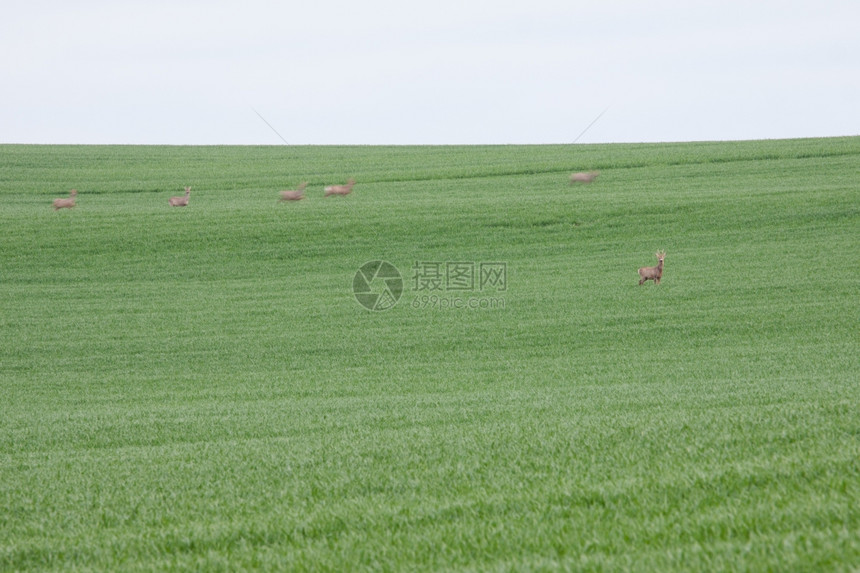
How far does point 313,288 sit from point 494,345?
301 inches

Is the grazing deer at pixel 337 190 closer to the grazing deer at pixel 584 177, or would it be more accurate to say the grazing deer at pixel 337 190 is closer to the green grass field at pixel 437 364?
the green grass field at pixel 437 364

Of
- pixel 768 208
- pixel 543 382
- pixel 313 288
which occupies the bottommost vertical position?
pixel 543 382

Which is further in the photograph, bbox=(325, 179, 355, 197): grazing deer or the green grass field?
bbox=(325, 179, 355, 197): grazing deer

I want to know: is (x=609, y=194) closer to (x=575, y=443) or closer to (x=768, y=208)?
(x=768, y=208)

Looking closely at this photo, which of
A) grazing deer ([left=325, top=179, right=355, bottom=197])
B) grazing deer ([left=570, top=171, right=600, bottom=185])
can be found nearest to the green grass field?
grazing deer ([left=570, top=171, right=600, bottom=185])

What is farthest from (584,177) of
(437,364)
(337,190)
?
(437,364)

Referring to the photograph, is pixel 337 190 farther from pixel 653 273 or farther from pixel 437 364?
pixel 437 364

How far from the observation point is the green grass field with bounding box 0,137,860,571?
5.20 metres

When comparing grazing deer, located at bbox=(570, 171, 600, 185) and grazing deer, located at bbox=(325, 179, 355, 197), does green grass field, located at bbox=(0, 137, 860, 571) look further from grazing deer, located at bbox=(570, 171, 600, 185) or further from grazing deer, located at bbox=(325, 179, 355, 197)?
grazing deer, located at bbox=(325, 179, 355, 197)

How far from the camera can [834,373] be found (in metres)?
12.4

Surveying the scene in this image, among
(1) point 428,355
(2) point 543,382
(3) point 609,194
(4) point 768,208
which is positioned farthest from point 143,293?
(4) point 768,208

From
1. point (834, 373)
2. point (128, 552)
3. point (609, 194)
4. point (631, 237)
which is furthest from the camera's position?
point (609, 194)

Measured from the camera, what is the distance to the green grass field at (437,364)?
5195 millimetres

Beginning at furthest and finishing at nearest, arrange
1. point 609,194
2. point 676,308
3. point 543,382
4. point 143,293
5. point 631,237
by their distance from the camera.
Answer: point 609,194
point 631,237
point 143,293
point 676,308
point 543,382
